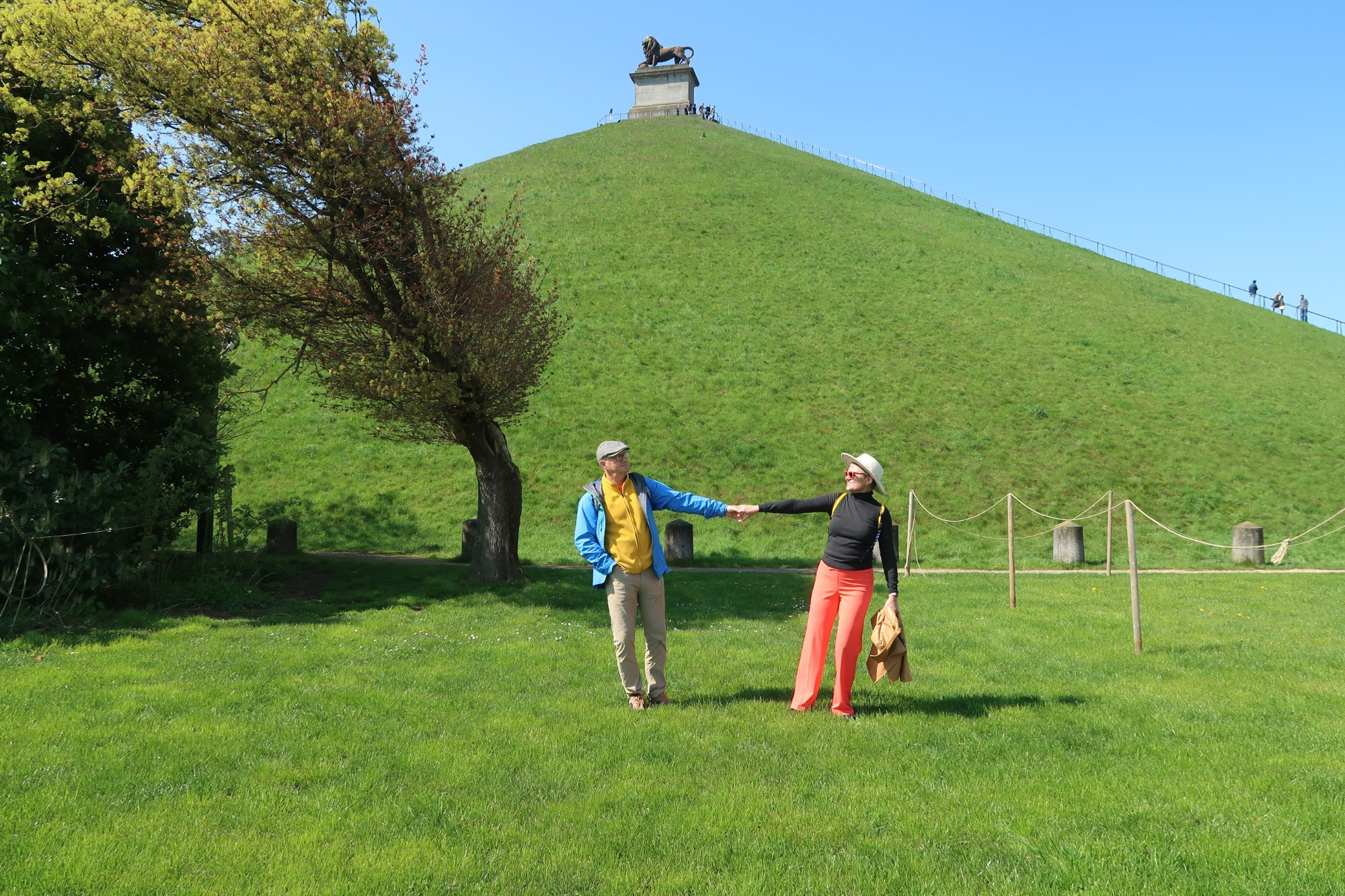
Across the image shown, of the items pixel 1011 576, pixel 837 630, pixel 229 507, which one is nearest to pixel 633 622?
pixel 837 630

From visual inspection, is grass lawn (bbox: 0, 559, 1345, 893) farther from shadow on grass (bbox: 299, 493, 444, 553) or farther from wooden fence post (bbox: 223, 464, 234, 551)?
shadow on grass (bbox: 299, 493, 444, 553)

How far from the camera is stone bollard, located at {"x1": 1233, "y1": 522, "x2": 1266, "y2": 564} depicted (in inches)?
835

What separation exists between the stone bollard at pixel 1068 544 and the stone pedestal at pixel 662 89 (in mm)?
71881

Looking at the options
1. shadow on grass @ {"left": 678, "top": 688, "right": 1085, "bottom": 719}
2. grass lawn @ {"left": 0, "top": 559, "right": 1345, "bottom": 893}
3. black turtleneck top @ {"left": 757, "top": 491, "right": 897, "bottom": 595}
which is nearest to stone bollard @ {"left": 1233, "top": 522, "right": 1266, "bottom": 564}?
grass lawn @ {"left": 0, "top": 559, "right": 1345, "bottom": 893}

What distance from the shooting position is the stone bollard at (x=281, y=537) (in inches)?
756

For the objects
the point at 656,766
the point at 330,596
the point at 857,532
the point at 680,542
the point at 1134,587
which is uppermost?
the point at 857,532

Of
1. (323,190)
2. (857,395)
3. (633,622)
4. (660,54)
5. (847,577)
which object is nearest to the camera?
(847,577)

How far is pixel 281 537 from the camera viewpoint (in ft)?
63.6

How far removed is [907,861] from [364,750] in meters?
3.96

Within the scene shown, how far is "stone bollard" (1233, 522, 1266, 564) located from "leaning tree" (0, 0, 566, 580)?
18149 millimetres

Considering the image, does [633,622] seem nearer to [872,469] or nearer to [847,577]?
[847,577]

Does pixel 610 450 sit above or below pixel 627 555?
above

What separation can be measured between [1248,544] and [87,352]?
2510 centimetres

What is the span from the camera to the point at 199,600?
13430mm
